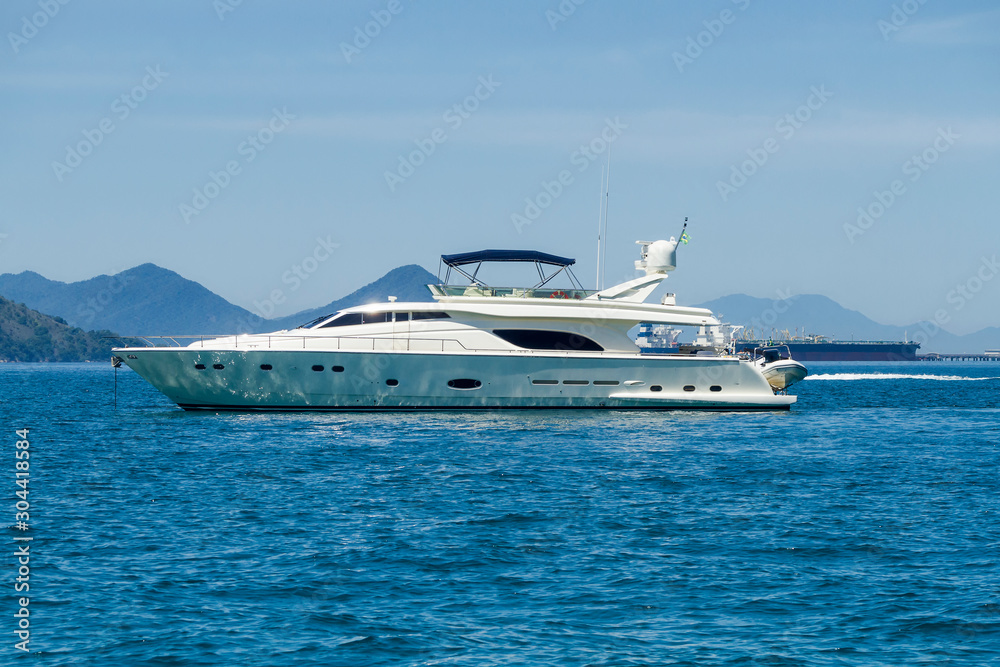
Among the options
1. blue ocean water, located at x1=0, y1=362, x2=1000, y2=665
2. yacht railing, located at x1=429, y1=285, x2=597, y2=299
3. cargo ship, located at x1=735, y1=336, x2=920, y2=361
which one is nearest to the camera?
blue ocean water, located at x1=0, y1=362, x2=1000, y2=665

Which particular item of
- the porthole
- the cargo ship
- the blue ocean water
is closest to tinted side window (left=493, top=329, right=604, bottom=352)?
the porthole

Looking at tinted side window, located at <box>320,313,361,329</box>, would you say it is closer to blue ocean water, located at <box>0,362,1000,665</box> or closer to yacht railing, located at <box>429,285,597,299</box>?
yacht railing, located at <box>429,285,597,299</box>

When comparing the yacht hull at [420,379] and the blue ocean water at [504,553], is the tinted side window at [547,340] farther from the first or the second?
the blue ocean water at [504,553]

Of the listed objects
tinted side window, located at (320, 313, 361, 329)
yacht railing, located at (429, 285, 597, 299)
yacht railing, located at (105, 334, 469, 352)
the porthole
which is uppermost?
yacht railing, located at (429, 285, 597, 299)

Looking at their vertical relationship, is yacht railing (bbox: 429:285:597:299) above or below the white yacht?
above

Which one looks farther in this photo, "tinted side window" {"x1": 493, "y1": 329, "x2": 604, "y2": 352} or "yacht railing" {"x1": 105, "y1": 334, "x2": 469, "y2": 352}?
"tinted side window" {"x1": 493, "y1": 329, "x2": 604, "y2": 352}

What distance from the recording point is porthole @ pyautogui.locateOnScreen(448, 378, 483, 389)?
3062 centimetres

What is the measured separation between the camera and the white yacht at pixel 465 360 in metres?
29.8

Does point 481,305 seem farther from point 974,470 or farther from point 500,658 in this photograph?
point 500,658

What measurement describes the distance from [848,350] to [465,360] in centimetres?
15622

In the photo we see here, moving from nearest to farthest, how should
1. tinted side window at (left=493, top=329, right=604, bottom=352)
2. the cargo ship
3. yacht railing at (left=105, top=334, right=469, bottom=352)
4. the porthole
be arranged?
yacht railing at (left=105, top=334, right=469, bottom=352) → the porthole → tinted side window at (left=493, top=329, right=604, bottom=352) → the cargo ship

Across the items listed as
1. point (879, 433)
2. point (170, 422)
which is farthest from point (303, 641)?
point (879, 433)

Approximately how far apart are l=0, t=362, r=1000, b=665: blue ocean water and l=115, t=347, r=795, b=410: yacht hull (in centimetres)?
560

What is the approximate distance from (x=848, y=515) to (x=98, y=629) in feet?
36.6
